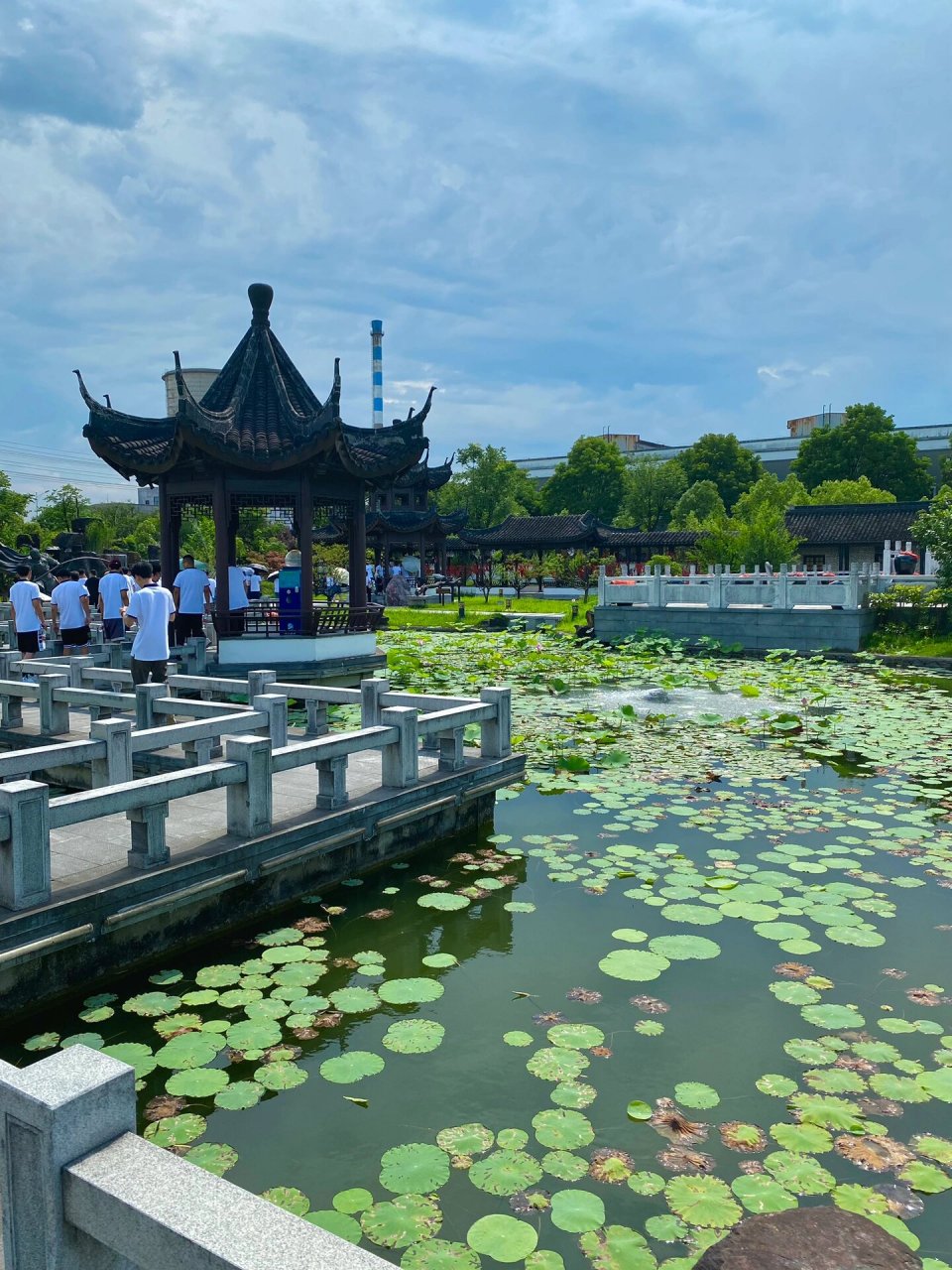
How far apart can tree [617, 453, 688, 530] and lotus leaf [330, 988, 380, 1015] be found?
174 feet

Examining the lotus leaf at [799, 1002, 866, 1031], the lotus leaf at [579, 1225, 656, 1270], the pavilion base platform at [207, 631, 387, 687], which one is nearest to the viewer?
the lotus leaf at [579, 1225, 656, 1270]

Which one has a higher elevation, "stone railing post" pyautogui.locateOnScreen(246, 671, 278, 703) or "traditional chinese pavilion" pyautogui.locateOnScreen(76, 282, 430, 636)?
"traditional chinese pavilion" pyautogui.locateOnScreen(76, 282, 430, 636)

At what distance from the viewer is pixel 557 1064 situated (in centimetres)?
420

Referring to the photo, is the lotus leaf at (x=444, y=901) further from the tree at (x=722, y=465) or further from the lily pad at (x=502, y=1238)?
the tree at (x=722, y=465)

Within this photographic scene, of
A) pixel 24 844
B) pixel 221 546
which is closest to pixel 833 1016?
pixel 24 844

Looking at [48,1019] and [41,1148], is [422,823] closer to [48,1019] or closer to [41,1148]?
[48,1019]

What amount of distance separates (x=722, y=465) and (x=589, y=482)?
8825 mm

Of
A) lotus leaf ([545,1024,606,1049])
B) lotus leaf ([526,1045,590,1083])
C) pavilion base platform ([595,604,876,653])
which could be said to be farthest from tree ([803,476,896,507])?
lotus leaf ([526,1045,590,1083])

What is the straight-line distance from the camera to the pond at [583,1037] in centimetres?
336

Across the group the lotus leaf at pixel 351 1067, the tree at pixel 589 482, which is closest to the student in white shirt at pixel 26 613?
the lotus leaf at pixel 351 1067

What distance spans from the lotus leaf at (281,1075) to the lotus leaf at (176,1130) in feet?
1.06

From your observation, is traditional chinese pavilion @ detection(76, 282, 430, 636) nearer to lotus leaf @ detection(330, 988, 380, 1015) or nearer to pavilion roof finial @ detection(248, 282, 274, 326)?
pavilion roof finial @ detection(248, 282, 274, 326)

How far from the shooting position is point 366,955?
17.7 feet

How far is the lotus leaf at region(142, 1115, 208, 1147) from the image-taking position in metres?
3.70
